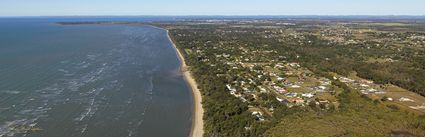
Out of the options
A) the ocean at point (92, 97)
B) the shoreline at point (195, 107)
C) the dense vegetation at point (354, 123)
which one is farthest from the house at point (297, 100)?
the ocean at point (92, 97)

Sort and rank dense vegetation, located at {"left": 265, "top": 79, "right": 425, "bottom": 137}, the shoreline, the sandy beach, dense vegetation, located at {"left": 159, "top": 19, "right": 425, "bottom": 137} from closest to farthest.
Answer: dense vegetation, located at {"left": 265, "top": 79, "right": 425, "bottom": 137}, dense vegetation, located at {"left": 159, "top": 19, "right": 425, "bottom": 137}, the sandy beach, the shoreline

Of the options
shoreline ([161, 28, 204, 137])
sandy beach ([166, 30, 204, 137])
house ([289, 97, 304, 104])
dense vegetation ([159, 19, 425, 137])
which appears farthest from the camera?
house ([289, 97, 304, 104])

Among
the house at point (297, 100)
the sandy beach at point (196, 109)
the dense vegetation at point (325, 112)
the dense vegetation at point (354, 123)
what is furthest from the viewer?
the house at point (297, 100)

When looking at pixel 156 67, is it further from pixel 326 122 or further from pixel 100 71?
pixel 326 122

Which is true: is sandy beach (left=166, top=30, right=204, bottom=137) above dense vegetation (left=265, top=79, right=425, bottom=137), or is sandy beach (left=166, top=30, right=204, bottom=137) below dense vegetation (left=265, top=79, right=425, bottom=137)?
below

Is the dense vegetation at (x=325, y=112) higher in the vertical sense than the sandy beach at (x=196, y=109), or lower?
higher

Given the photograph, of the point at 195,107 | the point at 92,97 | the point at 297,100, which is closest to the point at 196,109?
the point at 195,107

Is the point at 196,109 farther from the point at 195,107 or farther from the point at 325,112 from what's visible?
the point at 325,112

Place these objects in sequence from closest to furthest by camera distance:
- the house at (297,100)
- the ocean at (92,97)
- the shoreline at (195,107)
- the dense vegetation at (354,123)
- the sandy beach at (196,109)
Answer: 1. the dense vegetation at (354,123)
2. the sandy beach at (196,109)
3. the shoreline at (195,107)
4. the ocean at (92,97)
5. the house at (297,100)

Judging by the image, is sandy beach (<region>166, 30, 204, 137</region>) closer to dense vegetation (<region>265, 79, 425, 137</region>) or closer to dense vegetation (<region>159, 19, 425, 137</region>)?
dense vegetation (<region>159, 19, 425, 137</region>)

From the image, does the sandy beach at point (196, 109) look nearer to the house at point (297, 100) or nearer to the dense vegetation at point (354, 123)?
the dense vegetation at point (354, 123)

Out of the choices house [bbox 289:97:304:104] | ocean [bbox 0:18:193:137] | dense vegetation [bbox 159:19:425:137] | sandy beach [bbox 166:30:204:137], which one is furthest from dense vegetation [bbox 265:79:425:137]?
ocean [bbox 0:18:193:137]
